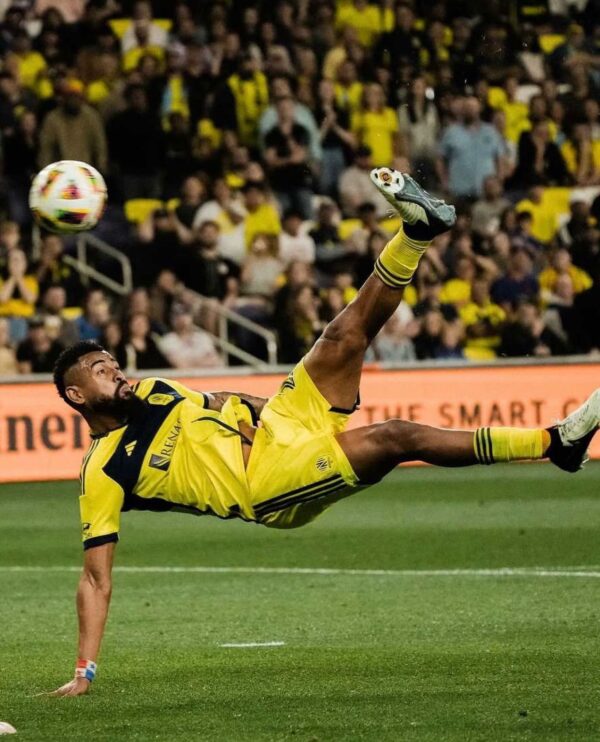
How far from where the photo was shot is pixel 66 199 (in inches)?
371

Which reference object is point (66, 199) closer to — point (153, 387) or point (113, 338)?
point (153, 387)

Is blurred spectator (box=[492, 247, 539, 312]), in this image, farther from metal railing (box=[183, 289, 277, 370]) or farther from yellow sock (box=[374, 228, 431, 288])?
yellow sock (box=[374, 228, 431, 288])

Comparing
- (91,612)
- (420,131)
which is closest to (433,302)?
(420,131)

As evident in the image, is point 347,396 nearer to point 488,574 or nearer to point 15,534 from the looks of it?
point 488,574

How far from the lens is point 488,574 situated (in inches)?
436

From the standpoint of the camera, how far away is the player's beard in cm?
755

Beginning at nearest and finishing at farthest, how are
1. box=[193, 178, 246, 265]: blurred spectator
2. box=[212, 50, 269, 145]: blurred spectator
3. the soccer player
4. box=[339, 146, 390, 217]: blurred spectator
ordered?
1. the soccer player
2. box=[193, 178, 246, 265]: blurred spectator
3. box=[212, 50, 269, 145]: blurred spectator
4. box=[339, 146, 390, 217]: blurred spectator

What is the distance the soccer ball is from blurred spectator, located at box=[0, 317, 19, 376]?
761cm

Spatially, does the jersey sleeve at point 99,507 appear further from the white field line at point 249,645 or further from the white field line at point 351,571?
the white field line at point 351,571

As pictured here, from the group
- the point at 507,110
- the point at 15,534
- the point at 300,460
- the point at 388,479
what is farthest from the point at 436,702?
the point at 507,110

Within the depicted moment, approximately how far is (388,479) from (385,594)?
20.8 feet

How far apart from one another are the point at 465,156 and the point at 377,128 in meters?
1.11

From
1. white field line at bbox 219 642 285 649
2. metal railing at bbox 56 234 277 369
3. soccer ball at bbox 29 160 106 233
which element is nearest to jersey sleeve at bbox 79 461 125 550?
white field line at bbox 219 642 285 649

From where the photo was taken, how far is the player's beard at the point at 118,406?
24.8ft
